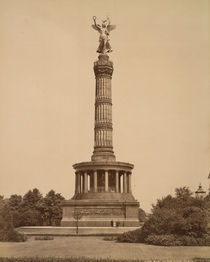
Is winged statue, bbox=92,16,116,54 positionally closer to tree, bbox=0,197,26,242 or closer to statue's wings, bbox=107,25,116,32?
statue's wings, bbox=107,25,116,32

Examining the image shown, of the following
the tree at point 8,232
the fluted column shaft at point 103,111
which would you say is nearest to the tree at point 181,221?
the tree at point 8,232

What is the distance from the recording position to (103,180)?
133 feet

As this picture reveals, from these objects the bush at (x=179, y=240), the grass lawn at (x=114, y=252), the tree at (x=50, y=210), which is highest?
the tree at (x=50, y=210)

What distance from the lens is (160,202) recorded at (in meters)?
24.8

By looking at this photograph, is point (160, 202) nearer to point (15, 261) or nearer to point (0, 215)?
point (0, 215)

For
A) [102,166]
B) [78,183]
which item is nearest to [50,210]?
[78,183]

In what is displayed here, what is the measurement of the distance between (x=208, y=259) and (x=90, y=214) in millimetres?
21765

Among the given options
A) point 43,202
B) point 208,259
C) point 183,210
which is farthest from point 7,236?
point 43,202

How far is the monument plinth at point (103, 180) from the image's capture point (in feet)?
115

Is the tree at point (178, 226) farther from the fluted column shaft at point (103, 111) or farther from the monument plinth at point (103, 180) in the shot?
the fluted column shaft at point (103, 111)

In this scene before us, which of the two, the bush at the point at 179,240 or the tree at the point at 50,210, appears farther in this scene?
the tree at the point at 50,210

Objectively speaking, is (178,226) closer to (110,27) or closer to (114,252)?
(114,252)

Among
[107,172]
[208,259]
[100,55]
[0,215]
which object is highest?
[100,55]

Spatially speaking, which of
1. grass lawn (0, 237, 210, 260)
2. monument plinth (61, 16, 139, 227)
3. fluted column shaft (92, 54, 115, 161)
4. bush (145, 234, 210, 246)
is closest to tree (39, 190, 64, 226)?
monument plinth (61, 16, 139, 227)
